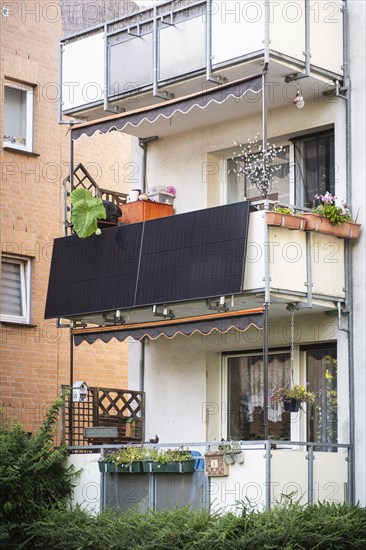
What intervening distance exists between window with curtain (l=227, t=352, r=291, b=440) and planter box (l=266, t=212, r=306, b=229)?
281 centimetres

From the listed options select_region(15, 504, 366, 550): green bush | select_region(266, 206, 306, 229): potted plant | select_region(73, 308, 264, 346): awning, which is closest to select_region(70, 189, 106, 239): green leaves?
select_region(73, 308, 264, 346): awning

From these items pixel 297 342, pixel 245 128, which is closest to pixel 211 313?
pixel 297 342

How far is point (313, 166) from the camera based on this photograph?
21.4 metres

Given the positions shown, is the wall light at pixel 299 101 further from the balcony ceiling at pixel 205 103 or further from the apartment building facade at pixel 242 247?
the balcony ceiling at pixel 205 103

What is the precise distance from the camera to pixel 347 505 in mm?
18984

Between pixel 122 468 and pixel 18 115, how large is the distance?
9.45m

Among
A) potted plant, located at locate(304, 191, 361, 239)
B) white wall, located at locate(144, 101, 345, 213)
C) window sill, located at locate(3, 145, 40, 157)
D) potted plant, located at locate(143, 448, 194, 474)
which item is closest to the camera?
potted plant, located at locate(143, 448, 194, 474)

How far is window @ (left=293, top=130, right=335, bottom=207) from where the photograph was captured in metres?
21.1

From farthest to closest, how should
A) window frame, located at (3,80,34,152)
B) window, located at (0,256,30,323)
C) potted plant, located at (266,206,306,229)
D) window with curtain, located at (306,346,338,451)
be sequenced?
window frame, located at (3,80,34,152)
window, located at (0,256,30,323)
window with curtain, located at (306,346,338,451)
potted plant, located at (266,206,306,229)

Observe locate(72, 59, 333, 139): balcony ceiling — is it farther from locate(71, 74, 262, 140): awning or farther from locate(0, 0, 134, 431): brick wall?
locate(0, 0, 134, 431): brick wall

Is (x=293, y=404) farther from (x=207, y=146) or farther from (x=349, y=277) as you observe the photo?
(x=207, y=146)

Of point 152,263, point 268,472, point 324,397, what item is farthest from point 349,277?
point 268,472

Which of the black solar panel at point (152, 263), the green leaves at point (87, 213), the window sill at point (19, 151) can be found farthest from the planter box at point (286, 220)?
the window sill at point (19, 151)

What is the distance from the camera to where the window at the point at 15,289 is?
26.2m
